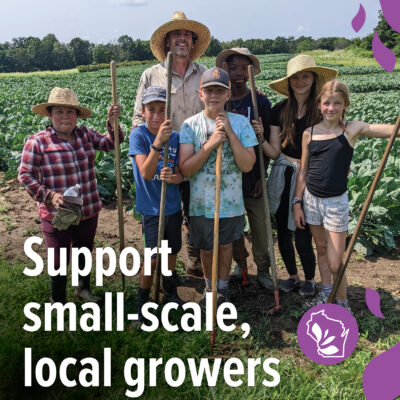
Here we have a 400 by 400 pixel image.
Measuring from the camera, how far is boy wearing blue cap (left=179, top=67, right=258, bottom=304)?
3.03 meters

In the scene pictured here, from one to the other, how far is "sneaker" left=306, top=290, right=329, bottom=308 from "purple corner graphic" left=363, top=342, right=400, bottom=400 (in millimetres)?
678

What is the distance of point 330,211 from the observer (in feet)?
10.8

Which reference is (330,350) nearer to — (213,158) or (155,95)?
(213,158)

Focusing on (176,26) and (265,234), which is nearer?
(176,26)

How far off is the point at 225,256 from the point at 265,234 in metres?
0.71

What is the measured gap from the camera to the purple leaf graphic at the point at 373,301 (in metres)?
3.74

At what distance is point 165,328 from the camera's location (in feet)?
11.0

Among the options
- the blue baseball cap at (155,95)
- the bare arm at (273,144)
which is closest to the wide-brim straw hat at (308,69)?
the bare arm at (273,144)

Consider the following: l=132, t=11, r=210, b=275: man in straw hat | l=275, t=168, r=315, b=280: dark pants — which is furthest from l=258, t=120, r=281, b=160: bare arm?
l=132, t=11, r=210, b=275: man in straw hat

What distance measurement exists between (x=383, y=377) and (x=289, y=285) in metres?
1.35

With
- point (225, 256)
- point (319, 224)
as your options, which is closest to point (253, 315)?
point (225, 256)

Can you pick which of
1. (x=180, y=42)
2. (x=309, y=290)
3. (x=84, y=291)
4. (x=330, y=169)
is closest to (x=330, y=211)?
(x=330, y=169)

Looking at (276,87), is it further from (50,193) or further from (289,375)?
(289,375)

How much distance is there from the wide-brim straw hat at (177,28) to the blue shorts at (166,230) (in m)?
1.79
